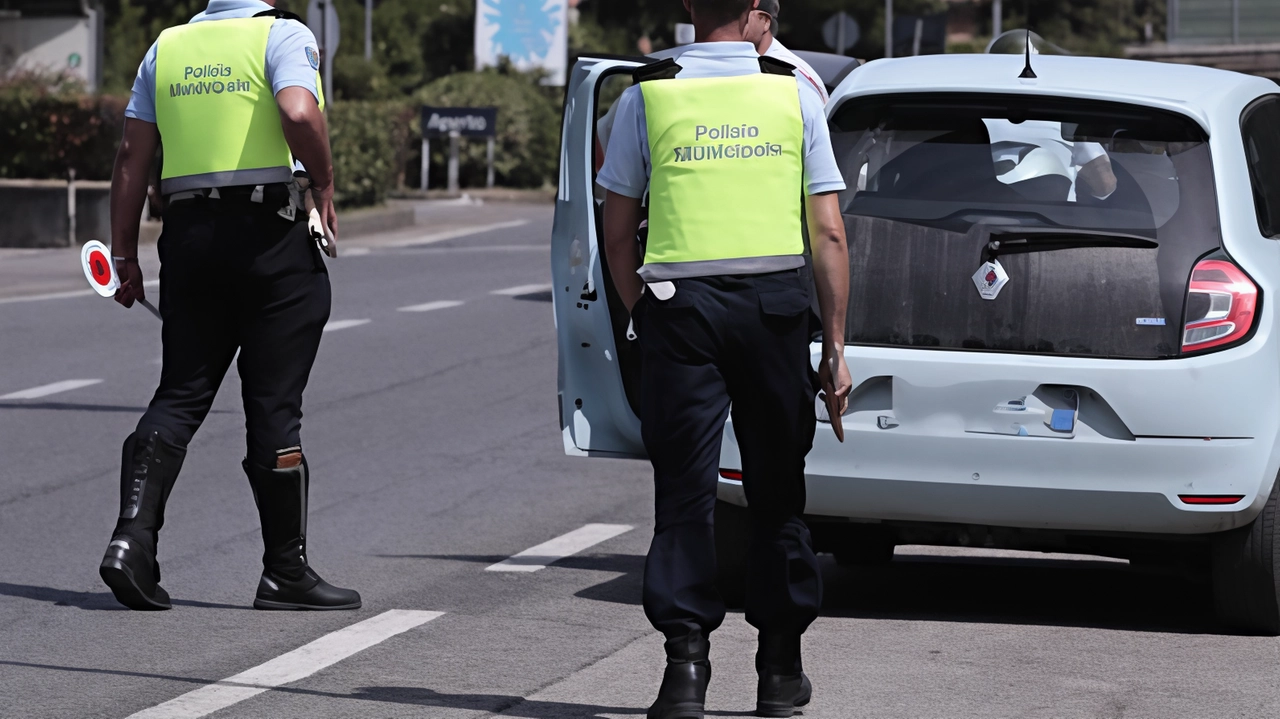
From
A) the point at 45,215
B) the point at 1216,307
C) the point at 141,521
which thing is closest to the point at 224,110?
the point at 141,521

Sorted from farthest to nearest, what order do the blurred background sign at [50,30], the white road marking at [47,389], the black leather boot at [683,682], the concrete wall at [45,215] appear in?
the blurred background sign at [50,30] < the concrete wall at [45,215] < the white road marking at [47,389] < the black leather boot at [683,682]

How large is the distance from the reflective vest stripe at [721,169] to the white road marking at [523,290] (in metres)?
13.2

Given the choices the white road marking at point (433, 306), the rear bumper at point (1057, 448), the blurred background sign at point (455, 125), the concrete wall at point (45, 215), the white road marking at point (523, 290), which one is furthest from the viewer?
the blurred background sign at point (455, 125)

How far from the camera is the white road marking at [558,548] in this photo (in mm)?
7426

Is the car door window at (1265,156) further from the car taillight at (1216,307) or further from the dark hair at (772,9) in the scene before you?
the dark hair at (772,9)

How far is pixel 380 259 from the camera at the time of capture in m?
22.1

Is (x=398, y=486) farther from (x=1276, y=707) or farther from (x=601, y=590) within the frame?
(x=1276, y=707)

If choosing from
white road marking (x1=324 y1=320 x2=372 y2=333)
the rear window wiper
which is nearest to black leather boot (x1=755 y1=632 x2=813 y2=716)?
the rear window wiper

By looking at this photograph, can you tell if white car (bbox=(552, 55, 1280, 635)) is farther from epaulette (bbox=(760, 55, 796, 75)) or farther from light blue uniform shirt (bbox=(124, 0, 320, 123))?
epaulette (bbox=(760, 55, 796, 75))

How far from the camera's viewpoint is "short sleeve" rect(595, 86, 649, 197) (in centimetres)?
501

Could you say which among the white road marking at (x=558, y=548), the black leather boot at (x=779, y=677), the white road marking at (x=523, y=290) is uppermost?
the black leather boot at (x=779, y=677)

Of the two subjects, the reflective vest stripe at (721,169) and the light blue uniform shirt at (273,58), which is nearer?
the reflective vest stripe at (721,169)

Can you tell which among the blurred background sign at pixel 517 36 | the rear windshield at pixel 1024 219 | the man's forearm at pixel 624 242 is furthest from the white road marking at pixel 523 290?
the blurred background sign at pixel 517 36

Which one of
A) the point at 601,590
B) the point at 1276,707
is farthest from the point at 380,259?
the point at 1276,707
